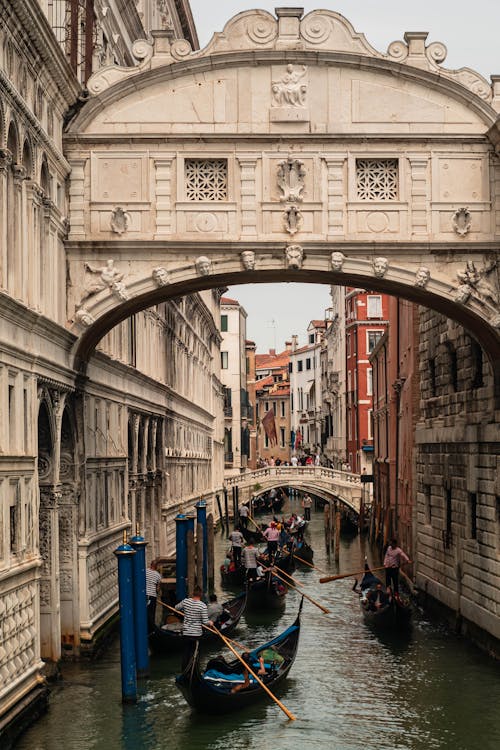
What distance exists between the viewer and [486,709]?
1438 cm

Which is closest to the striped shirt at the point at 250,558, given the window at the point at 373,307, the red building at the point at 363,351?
the red building at the point at 363,351

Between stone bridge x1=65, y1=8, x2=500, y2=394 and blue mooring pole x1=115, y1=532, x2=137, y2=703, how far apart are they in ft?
10.3

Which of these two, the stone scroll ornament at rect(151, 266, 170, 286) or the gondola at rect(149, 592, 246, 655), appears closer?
the stone scroll ornament at rect(151, 266, 170, 286)

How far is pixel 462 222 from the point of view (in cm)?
1598

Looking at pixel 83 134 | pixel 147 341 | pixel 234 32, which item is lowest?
pixel 147 341

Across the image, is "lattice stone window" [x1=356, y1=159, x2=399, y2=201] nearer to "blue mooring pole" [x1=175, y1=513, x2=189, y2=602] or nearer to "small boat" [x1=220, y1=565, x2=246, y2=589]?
"blue mooring pole" [x1=175, y1=513, x2=189, y2=602]

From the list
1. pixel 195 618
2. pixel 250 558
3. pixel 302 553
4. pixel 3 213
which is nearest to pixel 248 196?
pixel 3 213

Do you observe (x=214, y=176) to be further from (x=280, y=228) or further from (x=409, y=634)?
(x=409, y=634)

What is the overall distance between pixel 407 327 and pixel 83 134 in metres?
11.0

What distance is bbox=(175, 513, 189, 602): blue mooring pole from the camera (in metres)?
20.4

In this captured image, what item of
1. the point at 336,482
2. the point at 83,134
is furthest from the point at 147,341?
the point at 336,482

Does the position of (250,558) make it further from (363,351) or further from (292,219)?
(363,351)

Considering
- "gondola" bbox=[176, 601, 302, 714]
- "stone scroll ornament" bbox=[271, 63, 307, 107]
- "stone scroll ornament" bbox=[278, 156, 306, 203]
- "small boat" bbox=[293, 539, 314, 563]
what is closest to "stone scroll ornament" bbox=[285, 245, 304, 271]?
"stone scroll ornament" bbox=[278, 156, 306, 203]

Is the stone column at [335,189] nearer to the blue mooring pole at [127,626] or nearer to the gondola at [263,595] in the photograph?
the blue mooring pole at [127,626]
